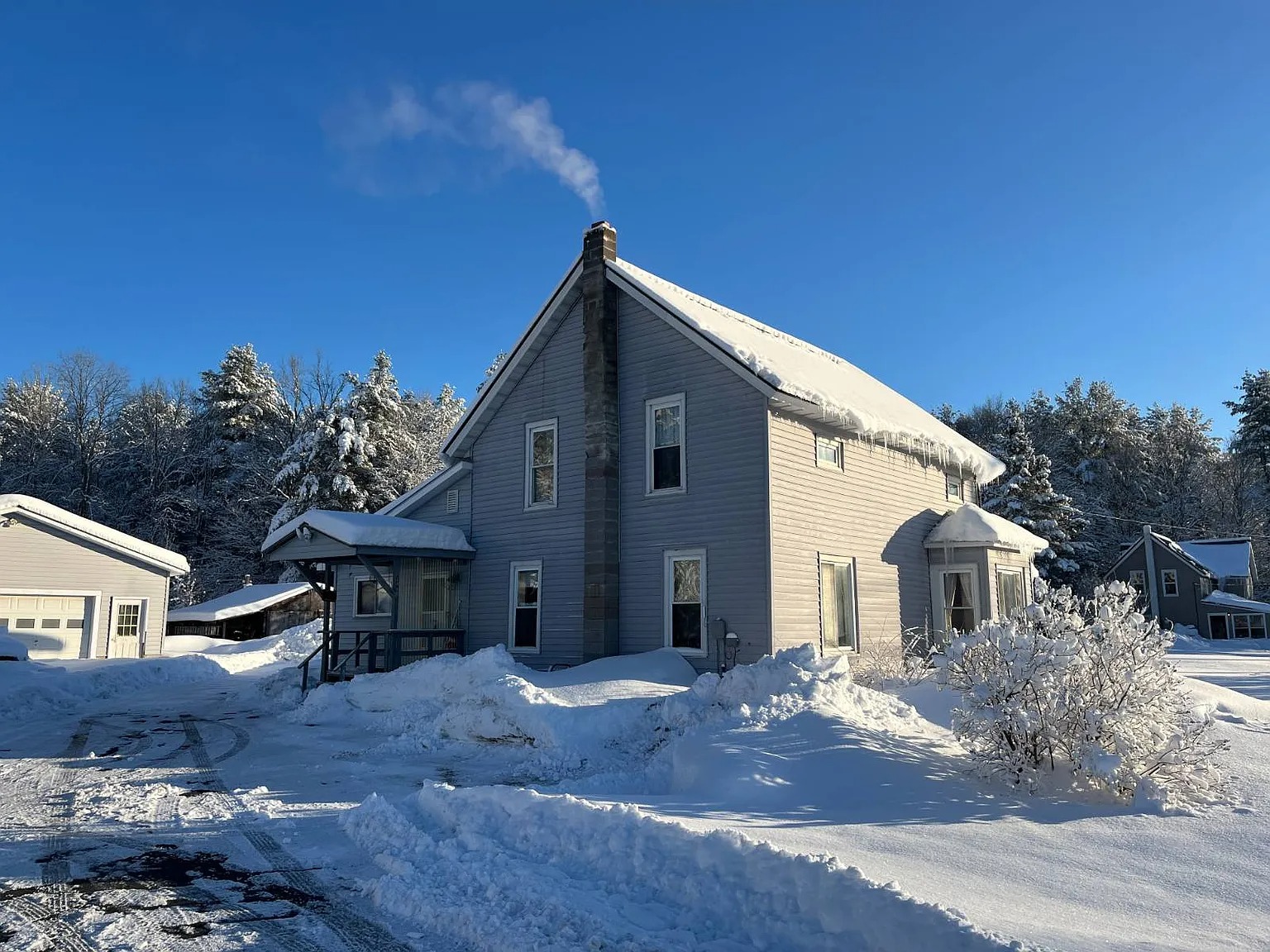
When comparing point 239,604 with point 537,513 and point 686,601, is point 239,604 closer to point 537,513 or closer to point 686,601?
point 537,513

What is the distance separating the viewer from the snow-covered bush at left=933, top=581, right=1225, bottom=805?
7.31m

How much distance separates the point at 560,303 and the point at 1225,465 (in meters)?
56.9

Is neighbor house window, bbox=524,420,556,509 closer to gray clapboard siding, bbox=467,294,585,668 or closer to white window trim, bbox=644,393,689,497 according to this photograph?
gray clapboard siding, bbox=467,294,585,668

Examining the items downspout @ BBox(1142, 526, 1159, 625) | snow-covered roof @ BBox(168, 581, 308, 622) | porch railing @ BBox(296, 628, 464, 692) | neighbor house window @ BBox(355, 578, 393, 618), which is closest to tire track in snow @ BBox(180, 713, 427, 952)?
porch railing @ BBox(296, 628, 464, 692)

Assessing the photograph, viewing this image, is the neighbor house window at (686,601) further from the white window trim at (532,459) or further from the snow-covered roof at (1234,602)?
the snow-covered roof at (1234,602)

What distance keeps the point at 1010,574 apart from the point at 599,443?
1044cm

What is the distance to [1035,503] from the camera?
44656 millimetres

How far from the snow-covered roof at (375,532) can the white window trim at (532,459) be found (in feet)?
6.50

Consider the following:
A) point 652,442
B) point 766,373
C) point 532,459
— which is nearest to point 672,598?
point 652,442

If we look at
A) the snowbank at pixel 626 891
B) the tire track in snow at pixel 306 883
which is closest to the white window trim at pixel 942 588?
the snowbank at pixel 626 891

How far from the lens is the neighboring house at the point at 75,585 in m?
26.6

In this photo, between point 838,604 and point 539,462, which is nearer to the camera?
point 838,604

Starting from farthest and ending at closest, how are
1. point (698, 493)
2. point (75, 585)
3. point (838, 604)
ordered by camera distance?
point (75, 585)
point (838, 604)
point (698, 493)

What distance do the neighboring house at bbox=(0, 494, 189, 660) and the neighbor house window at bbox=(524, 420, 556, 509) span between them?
17.8m
